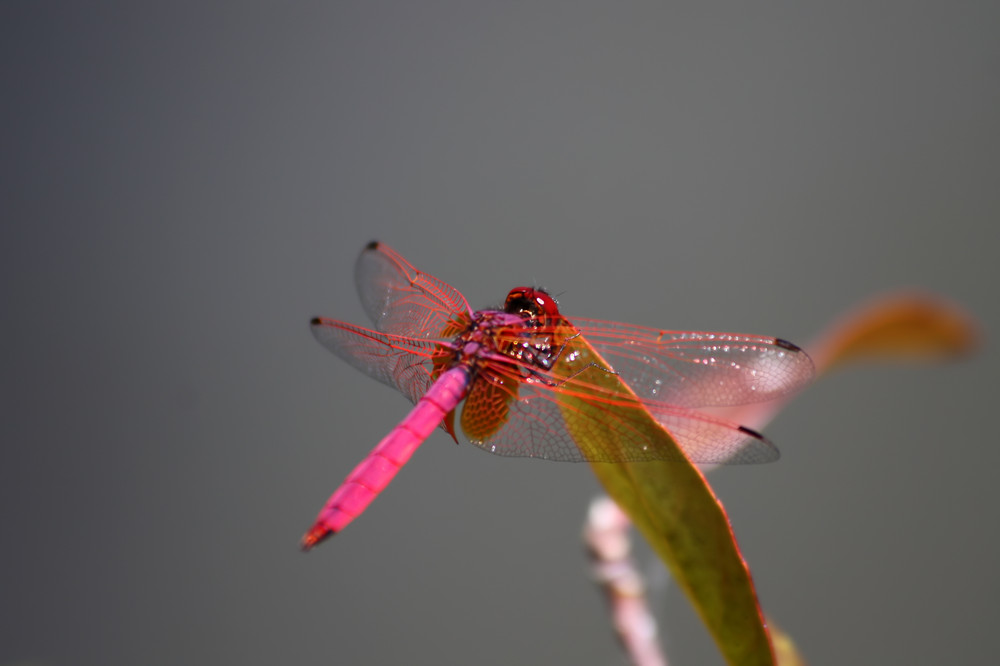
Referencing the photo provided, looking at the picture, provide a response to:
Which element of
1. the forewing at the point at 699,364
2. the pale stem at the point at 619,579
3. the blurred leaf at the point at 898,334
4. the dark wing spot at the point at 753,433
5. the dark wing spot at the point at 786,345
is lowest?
the pale stem at the point at 619,579

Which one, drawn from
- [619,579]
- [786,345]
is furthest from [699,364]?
[619,579]

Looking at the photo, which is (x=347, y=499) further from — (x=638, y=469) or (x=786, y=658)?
(x=786, y=658)

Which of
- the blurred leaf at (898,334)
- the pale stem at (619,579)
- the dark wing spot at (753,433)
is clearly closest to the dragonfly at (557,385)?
the dark wing spot at (753,433)

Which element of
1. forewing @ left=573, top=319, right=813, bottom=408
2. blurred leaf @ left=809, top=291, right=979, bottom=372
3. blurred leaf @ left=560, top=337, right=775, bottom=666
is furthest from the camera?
blurred leaf @ left=809, top=291, right=979, bottom=372

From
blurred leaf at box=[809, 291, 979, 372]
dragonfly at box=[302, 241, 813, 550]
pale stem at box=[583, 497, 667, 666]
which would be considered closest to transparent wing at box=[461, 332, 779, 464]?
dragonfly at box=[302, 241, 813, 550]

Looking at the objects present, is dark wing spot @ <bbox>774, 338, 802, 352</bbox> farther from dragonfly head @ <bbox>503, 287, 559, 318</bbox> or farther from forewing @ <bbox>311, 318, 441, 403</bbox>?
forewing @ <bbox>311, 318, 441, 403</bbox>

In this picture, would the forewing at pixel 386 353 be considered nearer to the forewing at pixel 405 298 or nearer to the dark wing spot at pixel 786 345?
the forewing at pixel 405 298
